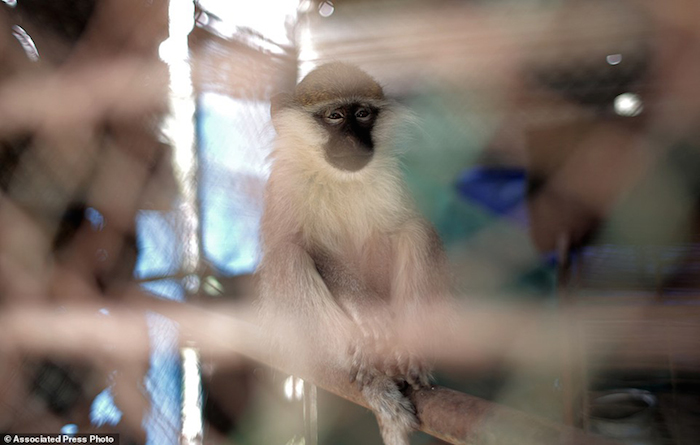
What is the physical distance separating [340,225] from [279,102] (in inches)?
21.6

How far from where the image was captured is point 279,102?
206 cm

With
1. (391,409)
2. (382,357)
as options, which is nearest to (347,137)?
(382,357)

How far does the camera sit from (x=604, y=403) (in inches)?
84.5

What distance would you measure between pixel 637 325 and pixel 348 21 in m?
1.43

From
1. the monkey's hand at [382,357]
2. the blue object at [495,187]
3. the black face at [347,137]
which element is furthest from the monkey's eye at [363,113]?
the blue object at [495,187]

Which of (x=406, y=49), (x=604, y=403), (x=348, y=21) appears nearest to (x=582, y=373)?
(x=604, y=403)

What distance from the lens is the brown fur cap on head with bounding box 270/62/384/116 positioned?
6.28 ft

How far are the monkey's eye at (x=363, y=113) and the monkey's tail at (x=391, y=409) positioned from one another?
960mm

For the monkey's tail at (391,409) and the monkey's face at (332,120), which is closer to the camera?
the monkey's tail at (391,409)

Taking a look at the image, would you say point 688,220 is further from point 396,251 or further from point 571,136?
point 396,251

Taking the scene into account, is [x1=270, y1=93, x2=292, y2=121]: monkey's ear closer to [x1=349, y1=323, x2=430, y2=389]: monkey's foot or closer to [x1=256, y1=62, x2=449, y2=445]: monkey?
[x1=256, y1=62, x2=449, y2=445]: monkey

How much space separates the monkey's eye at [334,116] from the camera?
1.94 metres

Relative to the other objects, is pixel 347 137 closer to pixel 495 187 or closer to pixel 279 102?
pixel 279 102

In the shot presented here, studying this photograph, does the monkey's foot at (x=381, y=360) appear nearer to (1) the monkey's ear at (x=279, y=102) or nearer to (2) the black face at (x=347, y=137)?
(2) the black face at (x=347, y=137)
